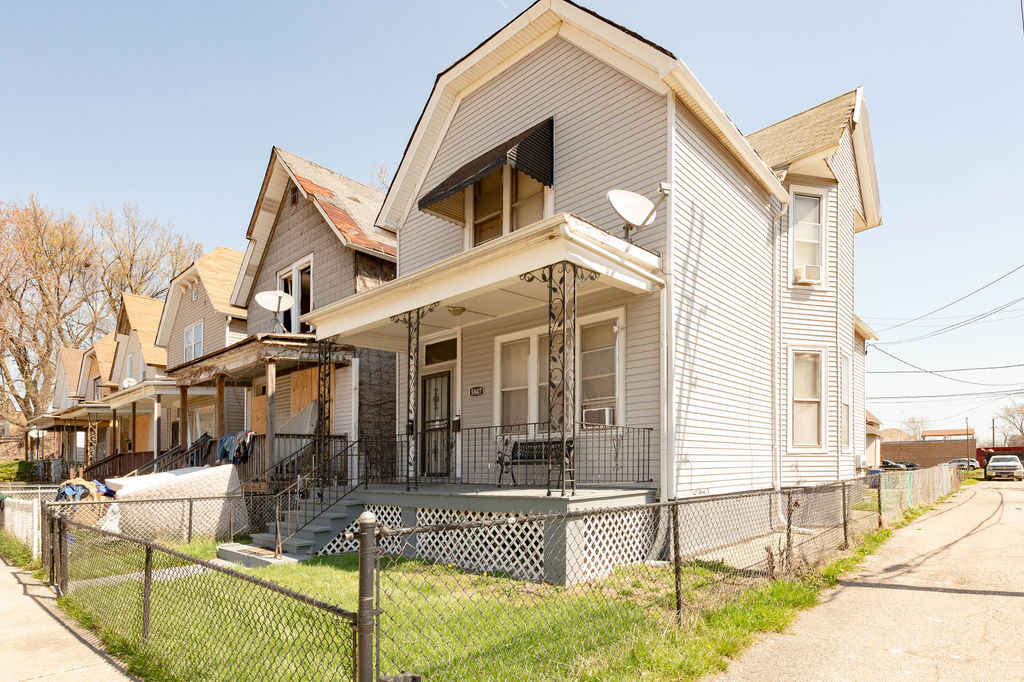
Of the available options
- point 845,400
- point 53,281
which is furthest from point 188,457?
point 53,281

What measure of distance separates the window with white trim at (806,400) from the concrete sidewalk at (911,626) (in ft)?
10.5

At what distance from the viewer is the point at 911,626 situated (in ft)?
19.4

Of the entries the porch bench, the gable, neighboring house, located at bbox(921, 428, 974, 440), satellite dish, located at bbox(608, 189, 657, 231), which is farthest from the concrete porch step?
neighboring house, located at bbox(921, 428, 974, 440)

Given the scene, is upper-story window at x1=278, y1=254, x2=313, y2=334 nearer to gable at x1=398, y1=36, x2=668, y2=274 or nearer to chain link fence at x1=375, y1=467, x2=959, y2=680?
gable at x1=398, y1=36, x2=668, y2=274

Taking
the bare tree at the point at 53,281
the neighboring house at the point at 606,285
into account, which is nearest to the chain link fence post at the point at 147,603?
the neighboring house at the point at 606,285

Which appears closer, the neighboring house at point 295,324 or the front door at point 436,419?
the front door at point 436,419

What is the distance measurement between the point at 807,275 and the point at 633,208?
243 inches

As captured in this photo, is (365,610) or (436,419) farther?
(436,419)

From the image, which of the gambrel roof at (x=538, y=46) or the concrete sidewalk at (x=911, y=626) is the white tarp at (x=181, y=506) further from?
the concrete sidewalk at (x=911, y=626)

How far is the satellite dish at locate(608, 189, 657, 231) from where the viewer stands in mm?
8672

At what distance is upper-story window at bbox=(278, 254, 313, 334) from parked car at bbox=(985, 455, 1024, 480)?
126 ft

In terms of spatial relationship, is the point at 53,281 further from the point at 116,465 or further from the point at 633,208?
the point at 633,208

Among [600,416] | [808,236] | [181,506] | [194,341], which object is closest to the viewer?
[600,416]

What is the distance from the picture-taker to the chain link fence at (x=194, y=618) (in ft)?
14.2
